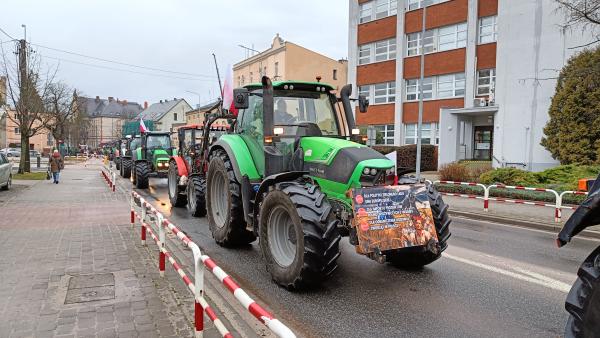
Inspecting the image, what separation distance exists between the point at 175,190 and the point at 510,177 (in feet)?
38.3

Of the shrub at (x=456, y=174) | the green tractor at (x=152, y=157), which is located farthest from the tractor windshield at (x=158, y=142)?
the shrub at (x=456, y=174)

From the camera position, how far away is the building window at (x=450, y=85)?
92.2 ft

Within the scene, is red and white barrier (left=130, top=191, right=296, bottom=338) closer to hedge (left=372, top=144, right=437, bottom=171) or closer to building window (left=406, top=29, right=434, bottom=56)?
hedge (left=372, top=144, right=437, bottom=171)

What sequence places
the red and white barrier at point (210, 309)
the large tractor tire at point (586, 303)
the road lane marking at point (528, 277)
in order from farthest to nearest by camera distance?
the road lane marking at point (528, 277), the large tractor tire at point (586, 303), the red and white barrier at point (210, 309)

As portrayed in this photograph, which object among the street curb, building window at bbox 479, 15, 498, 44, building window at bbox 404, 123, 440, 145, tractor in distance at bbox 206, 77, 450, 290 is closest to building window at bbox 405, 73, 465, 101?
building window at bbox 404, 123, 440, 145

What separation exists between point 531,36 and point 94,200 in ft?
71.1

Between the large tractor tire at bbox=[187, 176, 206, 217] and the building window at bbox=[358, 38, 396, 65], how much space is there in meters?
24.0

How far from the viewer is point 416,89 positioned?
30.3 meters

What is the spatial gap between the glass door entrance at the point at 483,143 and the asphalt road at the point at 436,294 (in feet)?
67.0

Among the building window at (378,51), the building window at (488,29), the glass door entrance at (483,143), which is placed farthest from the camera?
the building window at (378,51)

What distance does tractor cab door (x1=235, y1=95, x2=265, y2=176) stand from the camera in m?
7.02

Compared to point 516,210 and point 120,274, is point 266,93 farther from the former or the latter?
point 516,210

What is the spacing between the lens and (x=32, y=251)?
23.4ft

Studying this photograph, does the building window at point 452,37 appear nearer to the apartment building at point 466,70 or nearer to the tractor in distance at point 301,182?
the apartment building at point 466,70
